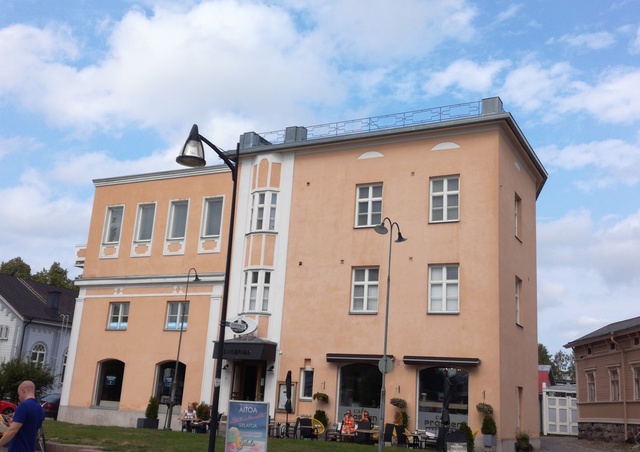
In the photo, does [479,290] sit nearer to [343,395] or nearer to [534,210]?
[343,395]

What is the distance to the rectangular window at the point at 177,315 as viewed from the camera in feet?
101

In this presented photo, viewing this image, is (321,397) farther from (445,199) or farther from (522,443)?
(445,199)

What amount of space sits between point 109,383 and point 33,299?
23763 mm

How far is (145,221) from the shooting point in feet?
111

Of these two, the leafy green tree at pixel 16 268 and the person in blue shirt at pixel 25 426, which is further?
the leafy green tree at pixel 16 268

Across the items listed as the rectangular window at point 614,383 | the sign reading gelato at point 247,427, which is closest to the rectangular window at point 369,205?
the sign reading gelato at point 247,427

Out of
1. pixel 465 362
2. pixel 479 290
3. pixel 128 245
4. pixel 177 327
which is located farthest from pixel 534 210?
pixel 128 245

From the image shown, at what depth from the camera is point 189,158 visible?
1503 centimetres

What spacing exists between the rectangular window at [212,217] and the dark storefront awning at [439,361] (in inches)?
440

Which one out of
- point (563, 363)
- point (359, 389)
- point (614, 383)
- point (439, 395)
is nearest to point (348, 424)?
point (359, 389)

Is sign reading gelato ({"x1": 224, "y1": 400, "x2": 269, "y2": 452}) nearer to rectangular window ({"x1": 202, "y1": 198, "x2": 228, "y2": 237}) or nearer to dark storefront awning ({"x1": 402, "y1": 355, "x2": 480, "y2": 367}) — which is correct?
dark storefront awning ({"x1": 402, "y1": 355, "x2": 480, "y2": 367})

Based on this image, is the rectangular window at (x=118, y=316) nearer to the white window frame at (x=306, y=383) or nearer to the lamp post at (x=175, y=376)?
the lamp post at (x=175, y=376)

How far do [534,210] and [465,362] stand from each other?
10945 mm

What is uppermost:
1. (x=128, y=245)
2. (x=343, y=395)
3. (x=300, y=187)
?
(x=300, y=187)
